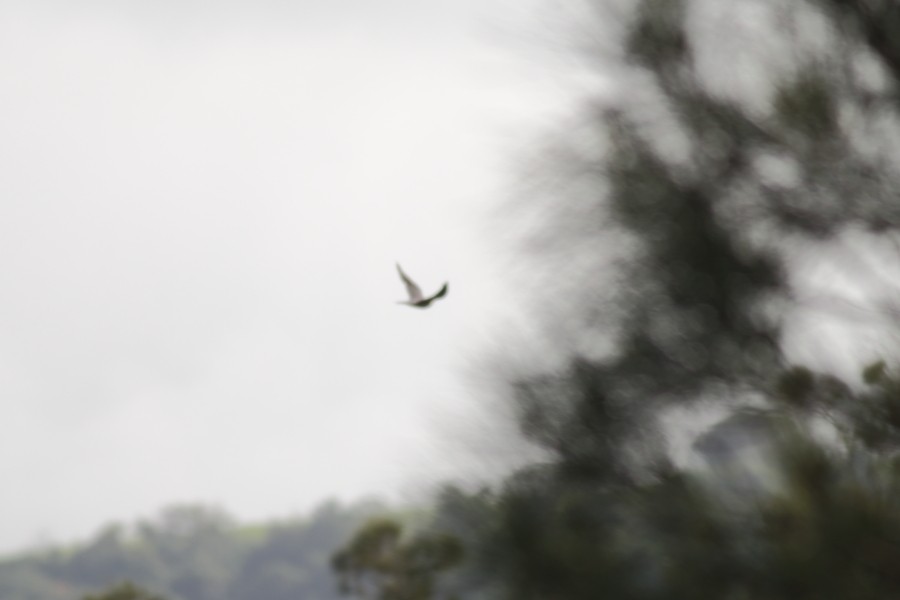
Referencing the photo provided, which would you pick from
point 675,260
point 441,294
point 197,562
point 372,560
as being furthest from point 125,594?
point 197,562

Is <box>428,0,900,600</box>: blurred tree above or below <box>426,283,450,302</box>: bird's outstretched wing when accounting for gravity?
above

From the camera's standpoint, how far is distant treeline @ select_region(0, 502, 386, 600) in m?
107

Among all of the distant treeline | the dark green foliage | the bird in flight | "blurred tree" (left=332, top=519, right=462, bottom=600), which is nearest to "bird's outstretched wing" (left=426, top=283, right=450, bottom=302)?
the bird in flight

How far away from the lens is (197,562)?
109250 mm

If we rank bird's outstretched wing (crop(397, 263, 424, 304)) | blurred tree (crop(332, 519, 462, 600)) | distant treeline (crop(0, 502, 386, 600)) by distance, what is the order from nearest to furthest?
bird's outstretched wing (crop(397, 263, 424, 304)), blurred tree (crop(332, 519, 462, 600)), distant treeline (crop(0, 502, 386, 600))

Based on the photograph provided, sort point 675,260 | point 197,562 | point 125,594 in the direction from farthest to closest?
point 197,562
point 125,594
point 675,260

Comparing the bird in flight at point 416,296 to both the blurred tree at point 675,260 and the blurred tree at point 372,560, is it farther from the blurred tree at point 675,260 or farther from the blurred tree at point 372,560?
the blurred tree at point 372,560

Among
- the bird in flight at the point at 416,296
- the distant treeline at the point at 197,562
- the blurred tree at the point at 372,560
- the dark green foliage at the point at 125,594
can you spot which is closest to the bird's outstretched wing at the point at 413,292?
the bird in flight at the point at 416,296

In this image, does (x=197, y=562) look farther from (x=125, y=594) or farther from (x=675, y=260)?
(x=675, y=260)

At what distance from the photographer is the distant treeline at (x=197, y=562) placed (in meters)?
107

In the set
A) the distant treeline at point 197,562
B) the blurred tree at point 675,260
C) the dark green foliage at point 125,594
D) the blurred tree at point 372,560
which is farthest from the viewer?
the distant treeline at point 197,562

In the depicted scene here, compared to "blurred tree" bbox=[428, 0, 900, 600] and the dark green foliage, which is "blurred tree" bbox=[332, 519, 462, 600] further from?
"blurred tree" bbox=[428, 0, 900, 600]

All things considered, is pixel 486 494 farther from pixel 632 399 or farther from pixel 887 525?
pixel 887 525

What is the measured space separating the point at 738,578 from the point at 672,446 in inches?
70.9
